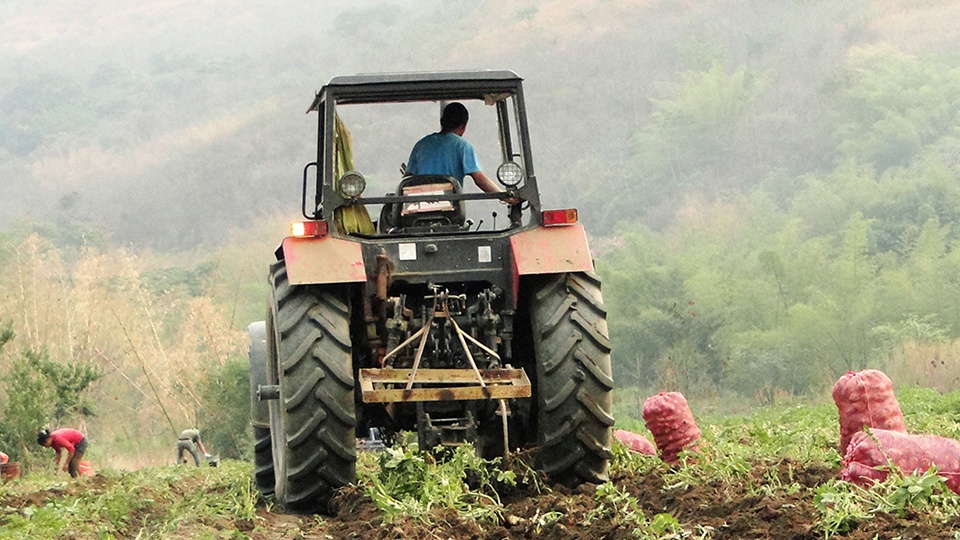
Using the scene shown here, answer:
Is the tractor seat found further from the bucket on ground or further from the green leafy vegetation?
the bucket on ground

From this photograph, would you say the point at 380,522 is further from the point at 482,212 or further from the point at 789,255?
the point at 482,212

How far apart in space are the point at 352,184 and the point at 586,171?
158 ft

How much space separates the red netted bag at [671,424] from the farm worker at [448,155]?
1553 millimetres

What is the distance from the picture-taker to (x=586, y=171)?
185ft

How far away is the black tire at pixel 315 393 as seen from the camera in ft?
25.9

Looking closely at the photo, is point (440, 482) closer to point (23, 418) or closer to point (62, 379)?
point (23, 418)

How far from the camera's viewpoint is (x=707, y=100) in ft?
180

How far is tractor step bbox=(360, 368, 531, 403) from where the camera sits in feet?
25.6

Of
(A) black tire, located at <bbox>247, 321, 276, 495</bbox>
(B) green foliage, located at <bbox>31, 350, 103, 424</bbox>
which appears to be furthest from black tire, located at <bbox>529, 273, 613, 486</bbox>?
(B) green foliage, located at <bbox>31, 350, 103, 424</bbox>

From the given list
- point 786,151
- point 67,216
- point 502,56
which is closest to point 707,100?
point 786,151

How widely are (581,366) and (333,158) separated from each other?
1858mm

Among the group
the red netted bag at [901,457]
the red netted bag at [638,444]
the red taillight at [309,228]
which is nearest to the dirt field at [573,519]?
the red netted bag at [901,457]

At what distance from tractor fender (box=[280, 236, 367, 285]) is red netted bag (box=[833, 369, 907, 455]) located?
8.32 ft

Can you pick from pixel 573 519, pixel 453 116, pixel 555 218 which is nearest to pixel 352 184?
pixel 453 116
